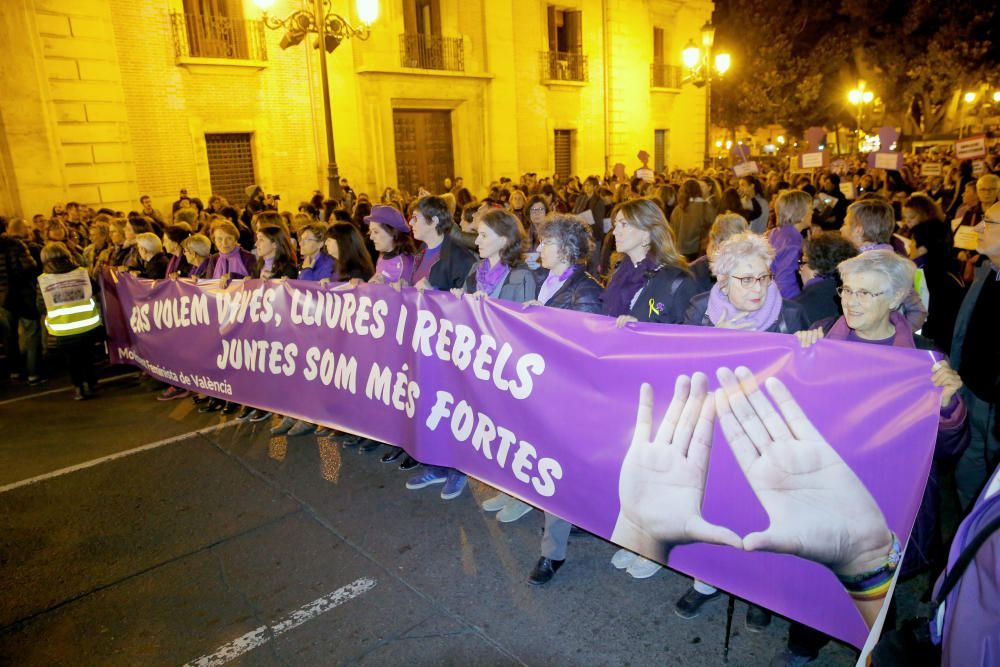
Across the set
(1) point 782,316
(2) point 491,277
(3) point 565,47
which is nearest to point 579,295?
(2) point 491,277

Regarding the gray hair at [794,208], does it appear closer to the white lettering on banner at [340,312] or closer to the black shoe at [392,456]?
the white lettering on banner at [340,312]

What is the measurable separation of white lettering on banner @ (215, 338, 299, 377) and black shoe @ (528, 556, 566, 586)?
2647mm

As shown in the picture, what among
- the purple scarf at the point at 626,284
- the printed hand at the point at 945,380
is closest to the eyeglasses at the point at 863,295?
the printed hand at the point at 945,380

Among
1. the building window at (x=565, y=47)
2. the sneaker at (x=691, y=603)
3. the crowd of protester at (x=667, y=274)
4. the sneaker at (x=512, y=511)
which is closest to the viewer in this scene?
the crowd of protester at (x=667, y=274)

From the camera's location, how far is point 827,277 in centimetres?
400

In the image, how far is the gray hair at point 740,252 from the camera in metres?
3.09

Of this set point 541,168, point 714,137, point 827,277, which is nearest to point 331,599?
point 827,277

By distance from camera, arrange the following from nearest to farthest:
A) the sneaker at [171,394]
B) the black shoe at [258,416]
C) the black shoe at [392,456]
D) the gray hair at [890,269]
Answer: the gray hair at [890,269] → the black shoe at [392,456] → the black shoe at [258,416] → the sneaker at [171,394]

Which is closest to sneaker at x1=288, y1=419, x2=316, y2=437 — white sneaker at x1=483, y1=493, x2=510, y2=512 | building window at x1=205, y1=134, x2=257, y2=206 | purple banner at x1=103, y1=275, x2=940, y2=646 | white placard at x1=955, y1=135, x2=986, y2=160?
purple banner at x1=103, y1=275, x2=940, y2=646

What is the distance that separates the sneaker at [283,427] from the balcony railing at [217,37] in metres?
12.0

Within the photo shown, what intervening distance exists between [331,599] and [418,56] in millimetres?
17956

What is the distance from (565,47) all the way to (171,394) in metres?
21.0

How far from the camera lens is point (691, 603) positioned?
3262 millimetres

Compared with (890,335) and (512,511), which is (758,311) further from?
(512,511)
